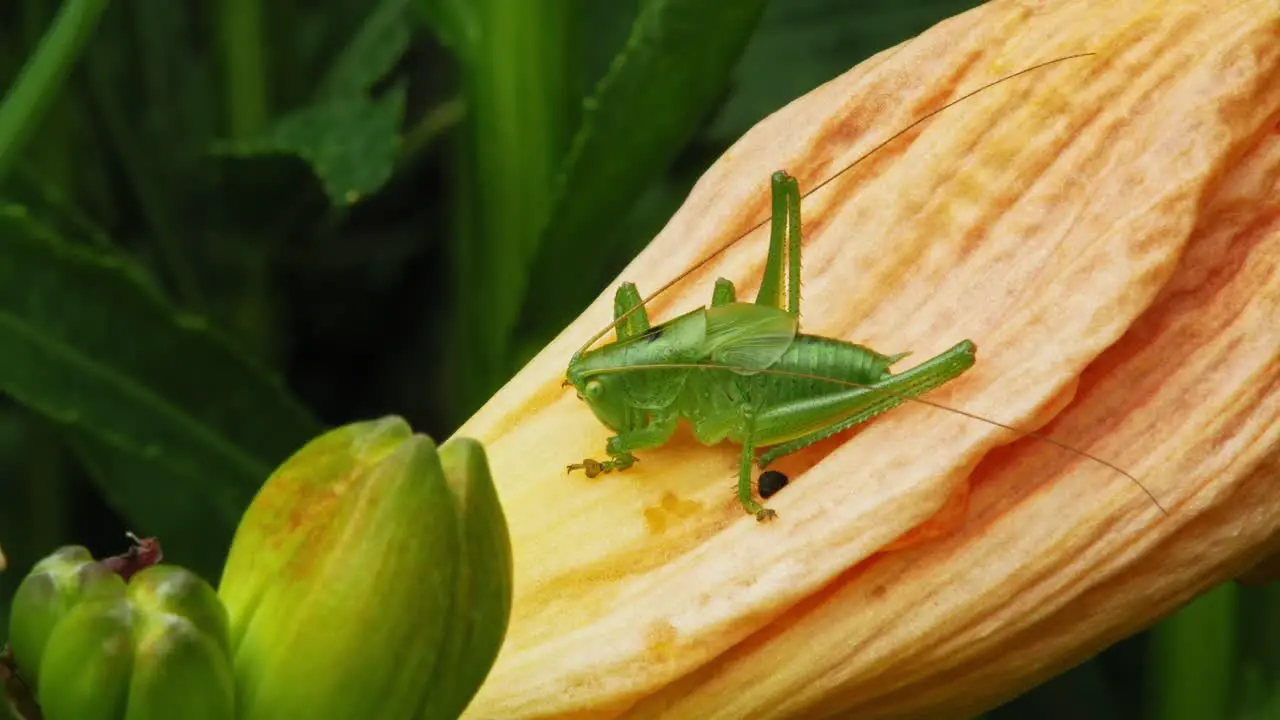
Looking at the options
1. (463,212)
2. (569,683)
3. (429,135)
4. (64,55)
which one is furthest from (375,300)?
(569,683)

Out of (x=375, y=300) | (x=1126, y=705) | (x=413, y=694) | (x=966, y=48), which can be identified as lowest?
(x=413, y=694)

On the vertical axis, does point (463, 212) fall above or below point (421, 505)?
above

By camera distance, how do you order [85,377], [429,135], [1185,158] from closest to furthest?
[1185,158] < [85,377] < [429,135]

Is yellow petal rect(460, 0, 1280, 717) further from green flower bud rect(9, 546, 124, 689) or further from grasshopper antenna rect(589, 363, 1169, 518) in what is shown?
green flower bud rect(9, 546, 124, 689)

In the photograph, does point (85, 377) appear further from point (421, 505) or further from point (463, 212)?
point (421, 505)

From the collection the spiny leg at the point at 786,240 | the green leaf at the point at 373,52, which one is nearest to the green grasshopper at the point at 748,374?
the spiny leg at the point at 786,240

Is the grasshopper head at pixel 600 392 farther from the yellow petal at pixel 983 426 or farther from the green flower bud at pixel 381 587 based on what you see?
the green flower bud at pixel 381 587
